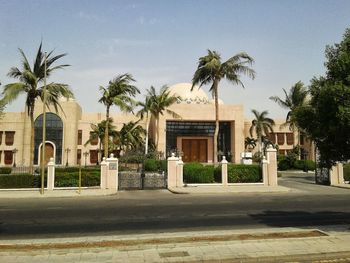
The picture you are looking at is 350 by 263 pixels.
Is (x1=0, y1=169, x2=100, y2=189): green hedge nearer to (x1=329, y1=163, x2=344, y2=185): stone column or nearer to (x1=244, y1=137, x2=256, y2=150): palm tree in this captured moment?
(x1=329, y1=163, x2=344, y2=185): stone column

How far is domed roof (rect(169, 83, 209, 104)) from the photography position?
191 ft

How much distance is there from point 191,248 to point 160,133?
1841 inches

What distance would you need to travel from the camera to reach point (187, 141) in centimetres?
6003

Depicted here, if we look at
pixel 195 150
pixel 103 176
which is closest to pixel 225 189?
pixel 103 176

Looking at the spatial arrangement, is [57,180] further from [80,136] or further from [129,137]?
[80,136]

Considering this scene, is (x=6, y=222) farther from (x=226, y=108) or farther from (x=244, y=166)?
(x=226, y=108)

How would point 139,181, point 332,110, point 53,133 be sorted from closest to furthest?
point 332,110
point 139,181
point 53,133

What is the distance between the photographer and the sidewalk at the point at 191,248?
732 centimetres

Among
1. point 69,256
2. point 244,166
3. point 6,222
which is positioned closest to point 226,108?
point 244,166

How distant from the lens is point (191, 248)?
801cm

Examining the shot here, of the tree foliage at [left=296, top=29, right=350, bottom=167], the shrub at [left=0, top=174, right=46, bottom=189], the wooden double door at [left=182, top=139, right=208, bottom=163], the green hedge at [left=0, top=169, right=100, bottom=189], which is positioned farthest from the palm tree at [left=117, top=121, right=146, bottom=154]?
the tree foliage at [left=296, top=29, right=350, bottom=167]

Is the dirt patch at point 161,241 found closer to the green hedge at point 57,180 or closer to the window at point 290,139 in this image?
the green hedge at point 57,180

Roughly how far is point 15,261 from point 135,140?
142 ft

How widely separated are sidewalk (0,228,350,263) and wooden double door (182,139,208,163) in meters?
50.4
